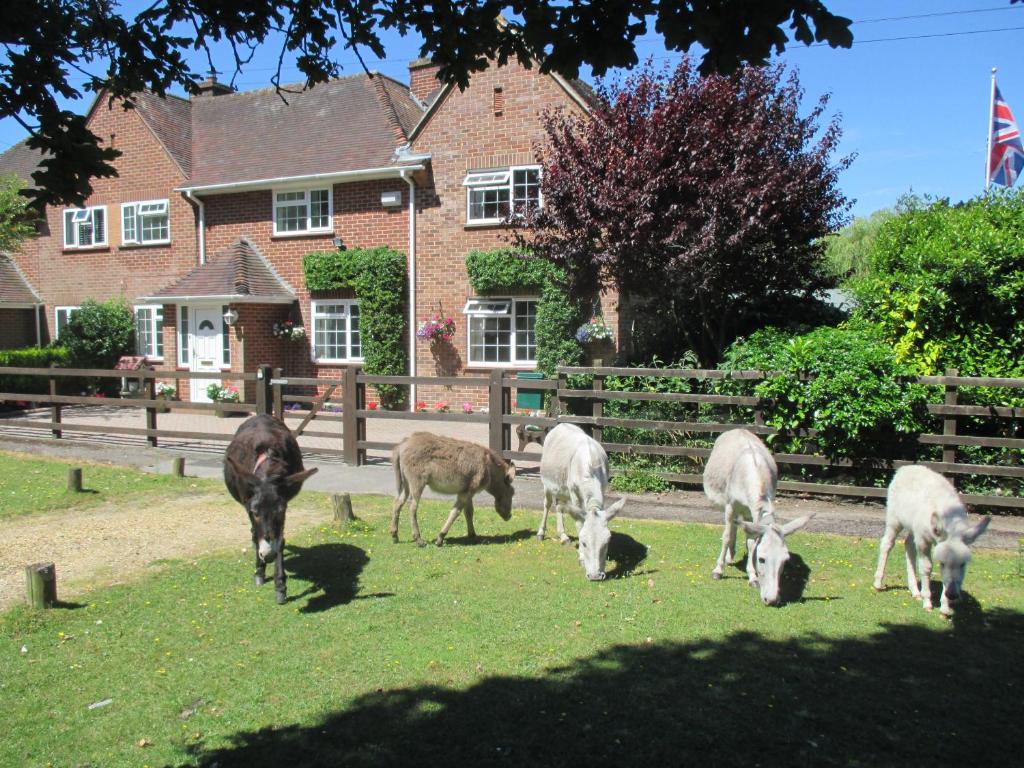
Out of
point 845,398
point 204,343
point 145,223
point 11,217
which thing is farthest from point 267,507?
point 145,223

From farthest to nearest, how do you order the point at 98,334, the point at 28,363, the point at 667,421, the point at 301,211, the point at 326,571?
the point at 98,334 < the point at 28,363 < the point at 301,211 < the point at 667,421 < the point at 326,571

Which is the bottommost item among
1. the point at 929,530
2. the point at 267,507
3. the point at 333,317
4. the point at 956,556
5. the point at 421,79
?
the point at 956,556

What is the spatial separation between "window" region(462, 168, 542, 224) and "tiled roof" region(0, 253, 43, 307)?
1569 cm

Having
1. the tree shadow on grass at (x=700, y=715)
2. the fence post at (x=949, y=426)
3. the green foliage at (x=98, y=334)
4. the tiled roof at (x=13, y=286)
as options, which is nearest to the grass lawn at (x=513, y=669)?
the tree shadow on grass at (x=700, y=715)

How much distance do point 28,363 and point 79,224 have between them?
5230mm

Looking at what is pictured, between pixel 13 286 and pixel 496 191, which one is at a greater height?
pixel 496 191

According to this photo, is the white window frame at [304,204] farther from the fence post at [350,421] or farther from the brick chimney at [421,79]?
the fence post at [350,421]

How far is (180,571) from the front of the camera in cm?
735

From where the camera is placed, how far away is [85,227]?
24.5 m

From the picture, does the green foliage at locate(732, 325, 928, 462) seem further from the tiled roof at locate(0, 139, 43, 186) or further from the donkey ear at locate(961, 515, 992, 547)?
the tiled roof at locate(0, 139, 43, 186)

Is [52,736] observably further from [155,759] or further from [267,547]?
[267,547]

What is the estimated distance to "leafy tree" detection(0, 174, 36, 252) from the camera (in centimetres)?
1872

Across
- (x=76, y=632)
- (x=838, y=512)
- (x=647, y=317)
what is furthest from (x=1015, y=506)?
(x=76, y=632)

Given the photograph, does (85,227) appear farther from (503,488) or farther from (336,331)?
(503,488)
